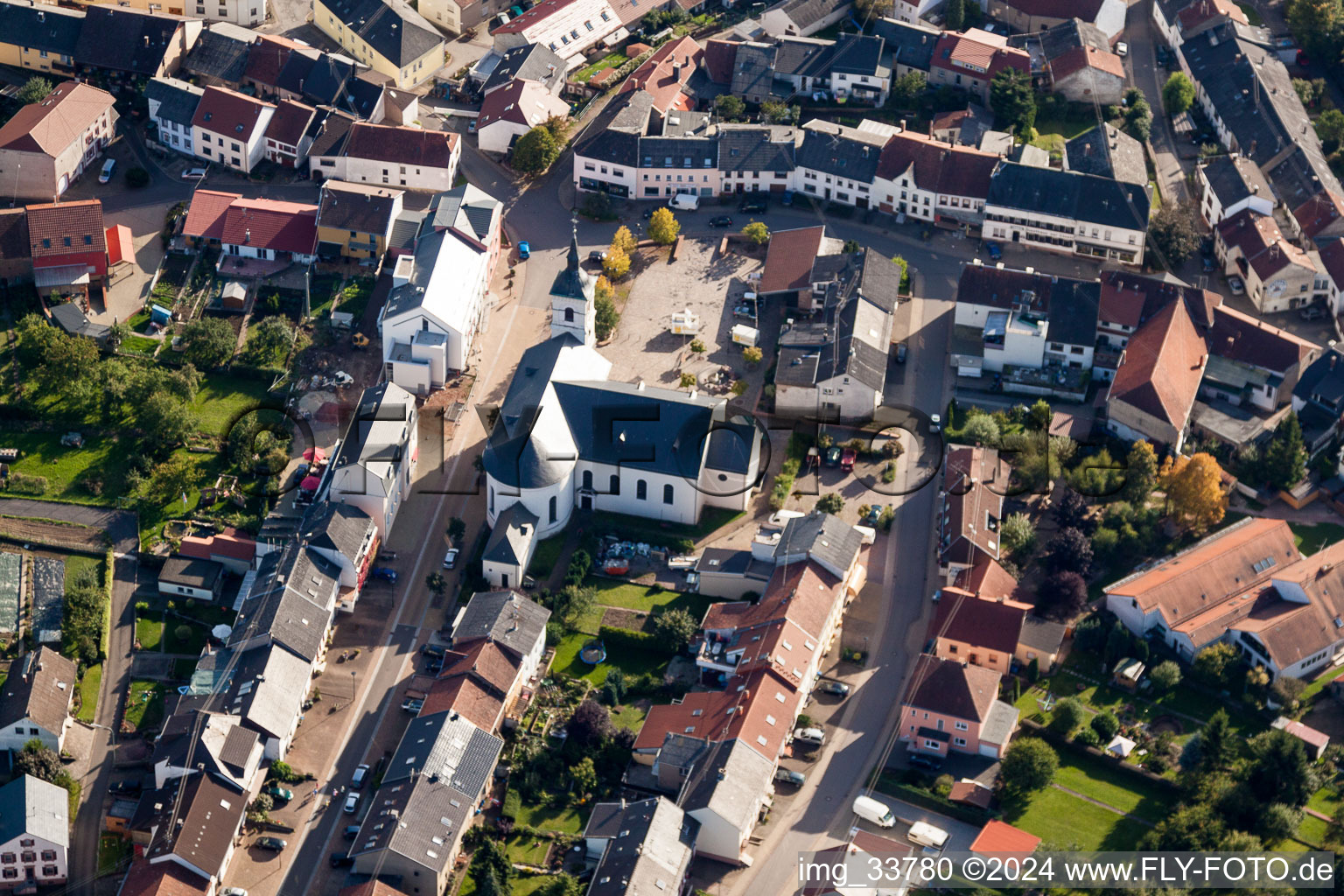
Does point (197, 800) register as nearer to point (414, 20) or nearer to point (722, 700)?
point (722, 700)

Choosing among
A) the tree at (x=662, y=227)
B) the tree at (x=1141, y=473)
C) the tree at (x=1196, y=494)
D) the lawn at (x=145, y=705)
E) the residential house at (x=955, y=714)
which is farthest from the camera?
the tree at (x=662, y=227)

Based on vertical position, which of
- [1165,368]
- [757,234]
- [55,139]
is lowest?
[55,139]

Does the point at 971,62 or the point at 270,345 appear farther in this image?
the point at 971,62

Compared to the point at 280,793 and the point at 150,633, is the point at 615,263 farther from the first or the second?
the point at 280,793

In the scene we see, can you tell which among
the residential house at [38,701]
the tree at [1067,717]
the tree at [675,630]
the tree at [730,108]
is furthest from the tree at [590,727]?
the tree at [730,108]

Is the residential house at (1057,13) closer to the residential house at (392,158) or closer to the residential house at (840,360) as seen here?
the residential house at (840,360)

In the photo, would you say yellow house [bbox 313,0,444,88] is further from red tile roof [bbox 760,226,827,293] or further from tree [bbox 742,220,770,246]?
red tile roof [bbox 760,226,827,293]

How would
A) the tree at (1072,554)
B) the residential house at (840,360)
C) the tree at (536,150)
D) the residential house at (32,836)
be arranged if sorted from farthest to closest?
the tree at (536,150) < the residential house at (840,360) < the tree at (1072,554) < the residential house at (32,836)

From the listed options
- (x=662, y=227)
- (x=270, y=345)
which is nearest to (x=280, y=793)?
(x=270, y=345)
